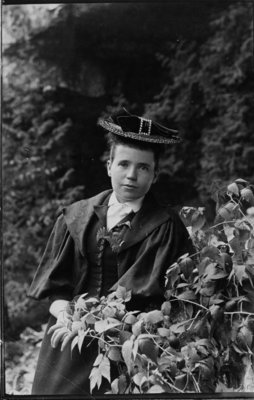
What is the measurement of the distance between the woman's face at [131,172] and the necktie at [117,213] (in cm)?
2

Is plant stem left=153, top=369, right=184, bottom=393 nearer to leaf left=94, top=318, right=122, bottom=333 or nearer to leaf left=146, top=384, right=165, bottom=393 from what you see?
leaf left=146, top=384, right=165, bottom=393

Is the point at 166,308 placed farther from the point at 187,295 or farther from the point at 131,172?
the point at 131,172

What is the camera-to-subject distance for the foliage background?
4215mm

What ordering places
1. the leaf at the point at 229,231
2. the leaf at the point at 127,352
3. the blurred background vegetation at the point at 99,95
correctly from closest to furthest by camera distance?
the leaf at the point at 127,352 < the leaf at the point at 229,231 < the blurred background vegetation at the point at 99,95

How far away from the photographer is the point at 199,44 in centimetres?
429

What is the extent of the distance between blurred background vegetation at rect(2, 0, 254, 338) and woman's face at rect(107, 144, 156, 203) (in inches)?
7.9

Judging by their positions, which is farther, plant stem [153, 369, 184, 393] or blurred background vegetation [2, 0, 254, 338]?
blurred background vegetation [2, 0, 254, 338]

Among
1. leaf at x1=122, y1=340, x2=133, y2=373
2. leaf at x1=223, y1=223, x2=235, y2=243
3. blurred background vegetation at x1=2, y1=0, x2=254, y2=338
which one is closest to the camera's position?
leaf at x1=122, y1=340, x2=133, y2=373

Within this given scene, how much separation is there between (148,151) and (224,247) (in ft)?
1.59

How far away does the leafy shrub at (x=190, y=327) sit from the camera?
3760 mm

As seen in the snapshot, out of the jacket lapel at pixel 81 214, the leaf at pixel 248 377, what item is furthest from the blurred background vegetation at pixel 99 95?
the leaf at pixel 248 377

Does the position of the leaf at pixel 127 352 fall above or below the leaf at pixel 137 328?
below

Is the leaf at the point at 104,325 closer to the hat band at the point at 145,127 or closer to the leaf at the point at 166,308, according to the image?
the leaf at the point at 166,308

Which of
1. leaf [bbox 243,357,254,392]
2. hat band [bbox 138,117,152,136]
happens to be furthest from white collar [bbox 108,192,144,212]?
leaf [bbox 243,357,254,392]
